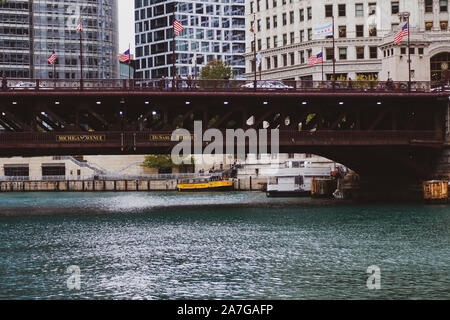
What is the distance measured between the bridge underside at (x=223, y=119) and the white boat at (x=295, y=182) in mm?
17525

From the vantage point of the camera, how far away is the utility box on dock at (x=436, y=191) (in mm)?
79375

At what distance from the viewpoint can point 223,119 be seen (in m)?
79.6

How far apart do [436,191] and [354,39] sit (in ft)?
203

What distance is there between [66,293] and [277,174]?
242ft

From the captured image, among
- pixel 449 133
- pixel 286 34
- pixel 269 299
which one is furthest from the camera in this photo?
pixel 286 34

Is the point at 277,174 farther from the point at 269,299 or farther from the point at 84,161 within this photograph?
the point at 269,299

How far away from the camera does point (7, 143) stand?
75938 millimetres

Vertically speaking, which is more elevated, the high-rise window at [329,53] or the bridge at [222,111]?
the high-rise window at [329,53]

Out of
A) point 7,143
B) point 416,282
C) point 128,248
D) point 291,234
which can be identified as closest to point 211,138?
point 7,143

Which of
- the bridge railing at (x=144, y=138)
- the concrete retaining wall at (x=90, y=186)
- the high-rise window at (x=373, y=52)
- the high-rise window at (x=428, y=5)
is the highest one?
the high-rise window at (x=428, y=5)

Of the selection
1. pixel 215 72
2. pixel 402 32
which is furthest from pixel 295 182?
pixel 215 72

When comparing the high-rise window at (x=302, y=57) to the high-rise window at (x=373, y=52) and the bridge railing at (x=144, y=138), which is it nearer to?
the high-rise window at (x=373, y=52)

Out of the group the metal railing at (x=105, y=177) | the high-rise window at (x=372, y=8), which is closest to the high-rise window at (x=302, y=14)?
the high-rise window at (x=372, y=8)

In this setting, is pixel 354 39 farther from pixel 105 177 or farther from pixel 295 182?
pixel 105 177
